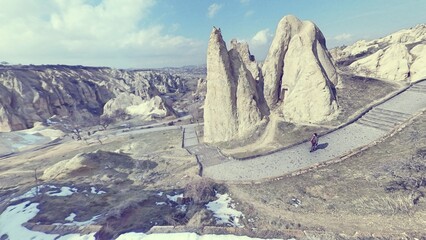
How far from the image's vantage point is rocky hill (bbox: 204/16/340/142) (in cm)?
2245

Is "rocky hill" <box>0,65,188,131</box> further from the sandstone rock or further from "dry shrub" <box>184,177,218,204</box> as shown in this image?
"dry shrub" <box>184,177,218,204</box>

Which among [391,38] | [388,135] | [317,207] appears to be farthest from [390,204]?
[391,38]

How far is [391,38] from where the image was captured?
254 ft

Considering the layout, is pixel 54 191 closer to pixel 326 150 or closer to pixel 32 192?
pixel 32 192

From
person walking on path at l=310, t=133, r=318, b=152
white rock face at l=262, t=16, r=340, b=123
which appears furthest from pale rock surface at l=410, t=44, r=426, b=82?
person walking on path at l=310, t=133, r=318, b=152

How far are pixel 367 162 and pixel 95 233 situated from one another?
49.3 ft

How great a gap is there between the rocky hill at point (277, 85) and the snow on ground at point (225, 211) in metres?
10.6

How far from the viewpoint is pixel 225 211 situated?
1230 centimetres

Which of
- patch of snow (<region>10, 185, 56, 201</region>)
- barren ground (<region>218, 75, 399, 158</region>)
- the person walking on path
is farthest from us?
barren ground (<region>218, 75, 399, 158</region>)

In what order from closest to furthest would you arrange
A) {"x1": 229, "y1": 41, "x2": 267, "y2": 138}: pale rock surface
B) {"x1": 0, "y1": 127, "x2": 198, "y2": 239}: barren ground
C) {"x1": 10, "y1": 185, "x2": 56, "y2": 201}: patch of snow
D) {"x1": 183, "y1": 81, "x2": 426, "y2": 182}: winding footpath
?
1. {"x1": 0, "y1": 127, "x2": 198, "y2": 239}: barren ground
2. {"x1": 10, "y1": 185, "x2": 56, "y2": 201}: patch of snow
3. {"x1": 183, "y1": 81, "x2": 426, "y2": 182}: winding footpath
4. {"x1": 229, "y1": 41, "x2": 267, "y2": 138}: pale rock surface

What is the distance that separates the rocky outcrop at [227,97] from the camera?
23828 millimetres

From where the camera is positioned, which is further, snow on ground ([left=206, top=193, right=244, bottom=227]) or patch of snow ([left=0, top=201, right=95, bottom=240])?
snow on ground ([left=206, top=193, right=244, bottom=227])

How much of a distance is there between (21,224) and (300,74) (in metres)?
23.5

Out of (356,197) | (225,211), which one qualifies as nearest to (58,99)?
(225,211)
